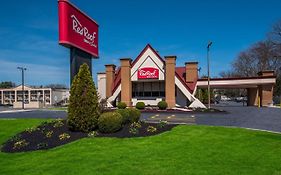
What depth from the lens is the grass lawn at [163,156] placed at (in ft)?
25.6

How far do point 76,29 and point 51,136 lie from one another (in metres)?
5.82

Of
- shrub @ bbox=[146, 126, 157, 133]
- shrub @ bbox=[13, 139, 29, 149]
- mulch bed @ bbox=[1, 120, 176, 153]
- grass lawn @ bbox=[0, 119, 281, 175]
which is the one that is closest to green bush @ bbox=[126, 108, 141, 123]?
mulch bed @ bbox=[1, 120, 176, 153]

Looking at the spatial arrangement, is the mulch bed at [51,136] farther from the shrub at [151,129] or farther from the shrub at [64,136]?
the shrub at [151,129]

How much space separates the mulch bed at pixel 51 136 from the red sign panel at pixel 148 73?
21.1 m

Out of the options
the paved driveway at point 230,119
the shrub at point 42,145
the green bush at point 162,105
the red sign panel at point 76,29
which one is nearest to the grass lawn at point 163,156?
the shrub at point 42,145

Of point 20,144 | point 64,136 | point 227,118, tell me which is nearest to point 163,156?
point 64,136

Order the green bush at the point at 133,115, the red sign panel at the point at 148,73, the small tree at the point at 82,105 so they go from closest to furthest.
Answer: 1. the small tree at the point at 82,105
2. the green bush at the point at 133,115
3. the red sign panel at the point at 148,73

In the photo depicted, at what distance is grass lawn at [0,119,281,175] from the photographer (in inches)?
307

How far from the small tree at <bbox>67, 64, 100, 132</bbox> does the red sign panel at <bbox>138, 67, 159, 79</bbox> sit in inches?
876

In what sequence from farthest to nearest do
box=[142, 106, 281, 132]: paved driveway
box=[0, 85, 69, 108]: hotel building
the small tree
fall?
box=[0, 85, 69, 108]: hotel building, box=[142, 106, 281, 132]: paved driveway, the small tree

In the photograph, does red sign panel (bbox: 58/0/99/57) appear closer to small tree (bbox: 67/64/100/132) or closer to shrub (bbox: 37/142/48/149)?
small tree (bbox: 67/64/100/132)

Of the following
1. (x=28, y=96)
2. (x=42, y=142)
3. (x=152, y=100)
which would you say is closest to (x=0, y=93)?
(x=28, y=96)

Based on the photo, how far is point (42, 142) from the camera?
39.6ft

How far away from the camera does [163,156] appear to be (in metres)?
9.13
